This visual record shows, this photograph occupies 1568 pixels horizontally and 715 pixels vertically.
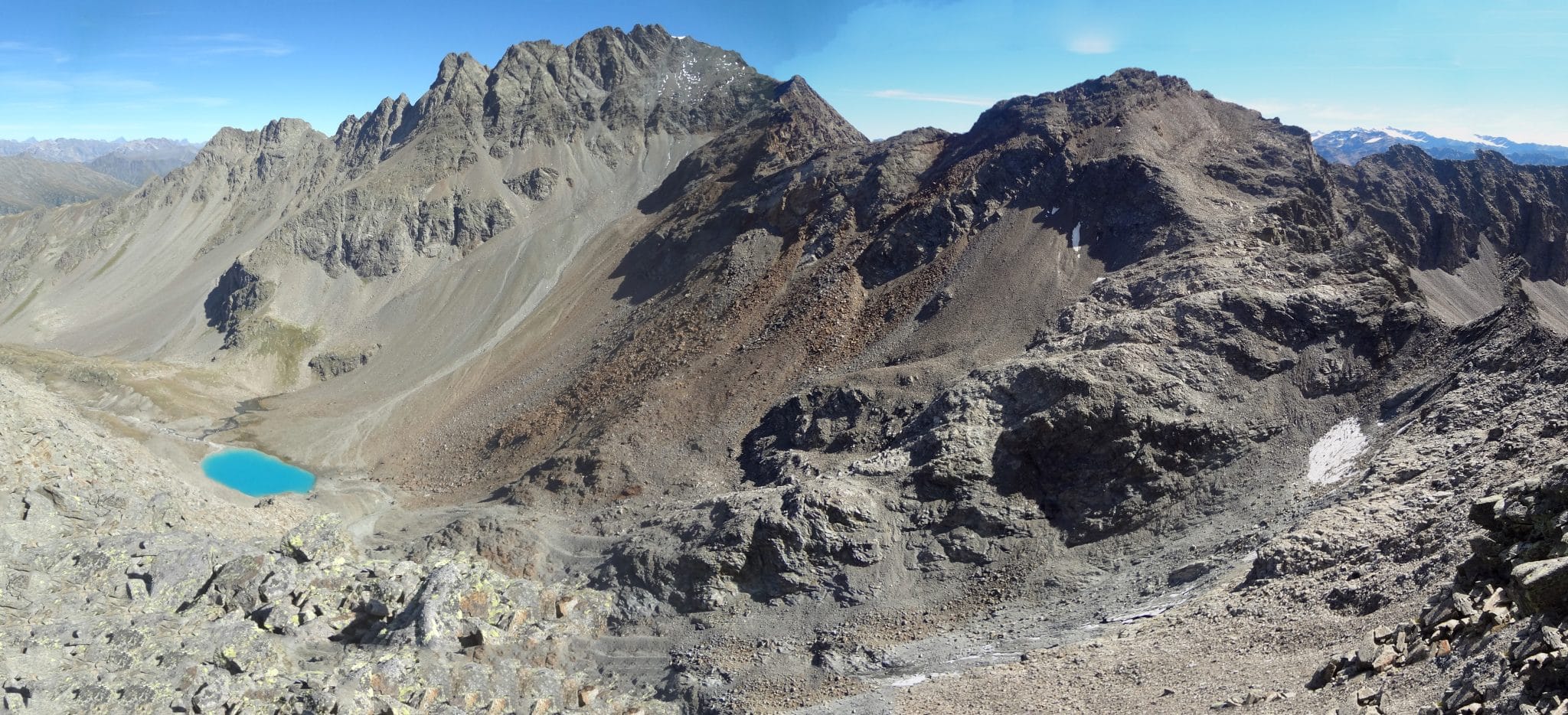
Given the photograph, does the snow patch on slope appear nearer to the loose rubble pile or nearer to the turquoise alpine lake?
the loose rubble pile

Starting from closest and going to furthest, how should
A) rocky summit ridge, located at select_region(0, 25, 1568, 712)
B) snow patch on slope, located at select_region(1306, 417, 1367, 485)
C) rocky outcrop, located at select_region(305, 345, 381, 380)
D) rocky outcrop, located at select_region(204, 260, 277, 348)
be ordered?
rocky summit ridge, located at select_region(0, 25, 1568, 712), snow patch on slope, located at select_region(1306, 417, 1367, 485), rocky outcrop, located at select_region(305, 345, 381, 380), rocky outcrop, located at select_region(204, 260, 277, 348)

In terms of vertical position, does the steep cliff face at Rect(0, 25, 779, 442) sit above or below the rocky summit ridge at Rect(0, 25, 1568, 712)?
above

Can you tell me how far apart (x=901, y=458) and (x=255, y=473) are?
169 feet

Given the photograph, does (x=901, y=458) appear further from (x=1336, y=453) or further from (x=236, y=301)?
(x=236, y=301)

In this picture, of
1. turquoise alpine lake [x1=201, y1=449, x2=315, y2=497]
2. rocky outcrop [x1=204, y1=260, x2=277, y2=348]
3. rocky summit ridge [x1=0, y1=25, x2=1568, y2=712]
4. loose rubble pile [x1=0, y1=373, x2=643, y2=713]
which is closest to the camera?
rocky summit ridge [x1=0, y1=25, x2=1568, y2=712]

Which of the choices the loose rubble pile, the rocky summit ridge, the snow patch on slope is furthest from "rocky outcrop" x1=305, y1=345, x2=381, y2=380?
the snow patch on slope

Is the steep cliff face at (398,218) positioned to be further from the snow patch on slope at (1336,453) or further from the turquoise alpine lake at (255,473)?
the snow patch on slope at (1336,453)

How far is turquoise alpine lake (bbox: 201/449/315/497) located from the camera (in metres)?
→ 62.1

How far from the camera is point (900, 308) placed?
183 ft

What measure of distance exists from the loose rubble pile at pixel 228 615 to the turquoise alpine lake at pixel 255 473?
20.7 metres

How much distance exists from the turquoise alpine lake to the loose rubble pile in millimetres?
20651

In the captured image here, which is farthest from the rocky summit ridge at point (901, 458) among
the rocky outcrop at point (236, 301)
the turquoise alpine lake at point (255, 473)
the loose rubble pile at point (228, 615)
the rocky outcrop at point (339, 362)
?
the rocky outcrop at point (236, 301)

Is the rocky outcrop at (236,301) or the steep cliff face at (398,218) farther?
the rocky outcrop at (236,301)

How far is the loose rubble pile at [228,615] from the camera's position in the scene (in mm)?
26359
